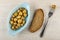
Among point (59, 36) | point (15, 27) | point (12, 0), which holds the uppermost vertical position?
point (12, 0)

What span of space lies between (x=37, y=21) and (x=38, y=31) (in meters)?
0.05

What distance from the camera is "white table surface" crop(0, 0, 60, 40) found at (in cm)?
88

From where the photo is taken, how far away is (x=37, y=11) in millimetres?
920

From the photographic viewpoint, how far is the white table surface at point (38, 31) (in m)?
0.88

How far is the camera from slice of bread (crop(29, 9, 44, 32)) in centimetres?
89

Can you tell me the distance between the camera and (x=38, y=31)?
892 millimetres

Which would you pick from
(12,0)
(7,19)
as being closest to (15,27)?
(7,19)

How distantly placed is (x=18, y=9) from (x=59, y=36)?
0.88 ft

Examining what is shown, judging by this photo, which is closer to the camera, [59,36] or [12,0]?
[59,36]

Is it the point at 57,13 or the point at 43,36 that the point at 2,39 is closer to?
the point at 43,36

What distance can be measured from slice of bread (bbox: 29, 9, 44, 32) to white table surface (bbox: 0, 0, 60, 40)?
0.9 inches

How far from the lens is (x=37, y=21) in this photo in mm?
900

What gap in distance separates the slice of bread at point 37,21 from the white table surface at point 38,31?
0.9 inches

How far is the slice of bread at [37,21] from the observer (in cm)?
89
